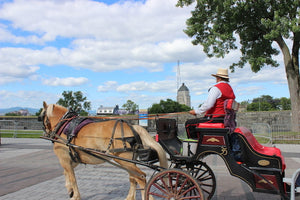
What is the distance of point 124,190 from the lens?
18.3 feet

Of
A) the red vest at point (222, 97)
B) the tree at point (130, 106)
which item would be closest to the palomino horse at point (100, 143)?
the red vest at point (222, 97)

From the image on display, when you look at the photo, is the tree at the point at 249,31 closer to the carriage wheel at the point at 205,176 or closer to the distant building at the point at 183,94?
the carriage wheel at the point at 205,176

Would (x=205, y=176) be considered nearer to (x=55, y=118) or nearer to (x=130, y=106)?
(x=55, y=118)

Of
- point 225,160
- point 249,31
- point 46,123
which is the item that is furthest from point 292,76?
point 46,123

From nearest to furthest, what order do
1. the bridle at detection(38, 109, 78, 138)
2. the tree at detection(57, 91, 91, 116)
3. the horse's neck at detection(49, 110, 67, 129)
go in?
1. the bridle at detection(38, 109, 78, 138)
2. the horse's neck at detection(49, 110, 67, 129)
3. the tree at detection(57, 91, 91, 116)

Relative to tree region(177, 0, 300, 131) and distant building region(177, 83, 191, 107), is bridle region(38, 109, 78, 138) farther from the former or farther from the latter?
distant building region(177, 83, 191, 107)

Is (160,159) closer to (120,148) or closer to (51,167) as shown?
(120,148)

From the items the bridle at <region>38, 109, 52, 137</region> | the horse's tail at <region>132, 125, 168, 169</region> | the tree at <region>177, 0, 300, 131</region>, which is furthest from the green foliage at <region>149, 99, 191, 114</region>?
the horse's tail at <region>132, 125, 168, 169</region>

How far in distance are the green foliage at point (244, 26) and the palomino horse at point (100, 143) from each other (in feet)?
41.1

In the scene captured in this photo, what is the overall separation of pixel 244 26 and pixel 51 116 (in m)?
15.4

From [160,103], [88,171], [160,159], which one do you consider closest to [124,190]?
[160,159]

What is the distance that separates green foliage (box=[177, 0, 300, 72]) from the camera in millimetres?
14742

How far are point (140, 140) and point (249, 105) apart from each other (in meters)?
78.1

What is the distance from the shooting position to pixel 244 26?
16.9 meters
